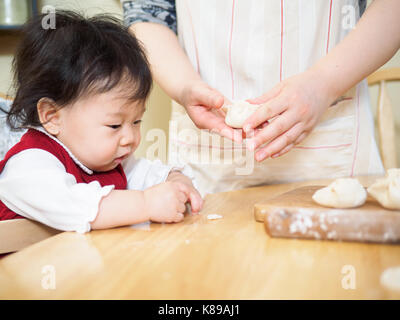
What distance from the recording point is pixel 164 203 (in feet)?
2.25

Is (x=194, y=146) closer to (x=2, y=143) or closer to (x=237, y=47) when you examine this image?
(x=237, y=47)

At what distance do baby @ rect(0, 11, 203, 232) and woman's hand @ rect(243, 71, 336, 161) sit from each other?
18 centimetres

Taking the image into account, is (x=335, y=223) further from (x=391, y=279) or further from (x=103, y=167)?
(x=103, y=167)

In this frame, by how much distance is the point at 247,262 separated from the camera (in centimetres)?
46

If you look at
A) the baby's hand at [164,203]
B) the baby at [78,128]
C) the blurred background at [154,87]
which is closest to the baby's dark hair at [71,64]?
the baby at [78,128]

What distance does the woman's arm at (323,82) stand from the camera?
747 millimetres

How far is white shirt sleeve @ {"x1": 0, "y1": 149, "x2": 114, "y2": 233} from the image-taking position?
65cm

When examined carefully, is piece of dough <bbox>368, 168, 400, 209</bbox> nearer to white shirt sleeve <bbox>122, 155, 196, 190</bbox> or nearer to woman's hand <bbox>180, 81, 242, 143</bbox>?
woman's hand <bbox>180, 81, 242, 143</bbox>

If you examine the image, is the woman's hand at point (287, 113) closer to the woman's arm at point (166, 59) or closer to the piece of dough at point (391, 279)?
the woman's arm at point (166, 59)

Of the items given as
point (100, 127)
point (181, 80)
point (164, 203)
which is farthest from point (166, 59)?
point (164, 203)

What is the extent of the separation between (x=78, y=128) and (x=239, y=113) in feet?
1.09

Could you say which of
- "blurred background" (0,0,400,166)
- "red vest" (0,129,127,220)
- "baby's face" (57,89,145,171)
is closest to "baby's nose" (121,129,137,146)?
"baby's face" (57,89,145,171)
